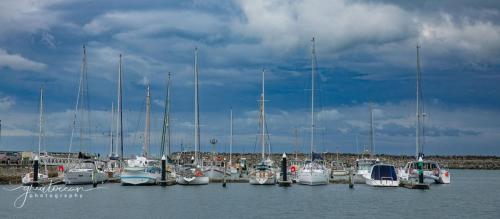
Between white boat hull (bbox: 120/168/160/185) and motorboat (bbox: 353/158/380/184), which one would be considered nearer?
white boat hull (bbox: 120/168/160/185)

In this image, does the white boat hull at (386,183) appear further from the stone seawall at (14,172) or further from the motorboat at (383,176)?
the stone seawall at (14,172)

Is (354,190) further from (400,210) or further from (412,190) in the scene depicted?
(400,210)

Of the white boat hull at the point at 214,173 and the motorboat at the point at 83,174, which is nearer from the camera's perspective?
the motorboat at the point at 83,174

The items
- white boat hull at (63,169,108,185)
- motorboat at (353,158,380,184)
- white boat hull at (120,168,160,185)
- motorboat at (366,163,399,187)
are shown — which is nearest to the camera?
white boat hull at (63,169,108,185)

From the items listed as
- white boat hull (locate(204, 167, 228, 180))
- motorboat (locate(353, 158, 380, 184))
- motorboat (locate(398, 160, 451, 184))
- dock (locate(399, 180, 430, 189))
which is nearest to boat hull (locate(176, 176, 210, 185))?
white boat hull (locate(204, 167, 228, 180))

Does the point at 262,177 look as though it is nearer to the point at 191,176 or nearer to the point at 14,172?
the point at 191,176

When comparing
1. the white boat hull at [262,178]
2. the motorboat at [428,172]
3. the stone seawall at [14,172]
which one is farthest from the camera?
the motorboat at [428,172]

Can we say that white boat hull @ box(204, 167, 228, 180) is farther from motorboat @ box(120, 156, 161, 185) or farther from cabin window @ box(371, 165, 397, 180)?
cabin window @ box(371, 165, 397, 180)

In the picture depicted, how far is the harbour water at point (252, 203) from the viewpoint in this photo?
5081cm

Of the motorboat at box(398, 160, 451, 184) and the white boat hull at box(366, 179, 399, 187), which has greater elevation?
the motorboat at box(398, 160, 451, 184)

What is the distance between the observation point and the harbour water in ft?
167

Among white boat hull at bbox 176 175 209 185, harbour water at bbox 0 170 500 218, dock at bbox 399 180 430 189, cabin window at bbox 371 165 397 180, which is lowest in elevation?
harbour water at bbox 0 170 500 218

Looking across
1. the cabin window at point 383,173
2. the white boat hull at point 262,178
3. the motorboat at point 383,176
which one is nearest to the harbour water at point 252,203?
the motorboat at point 383,176

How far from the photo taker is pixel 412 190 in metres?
75.5
